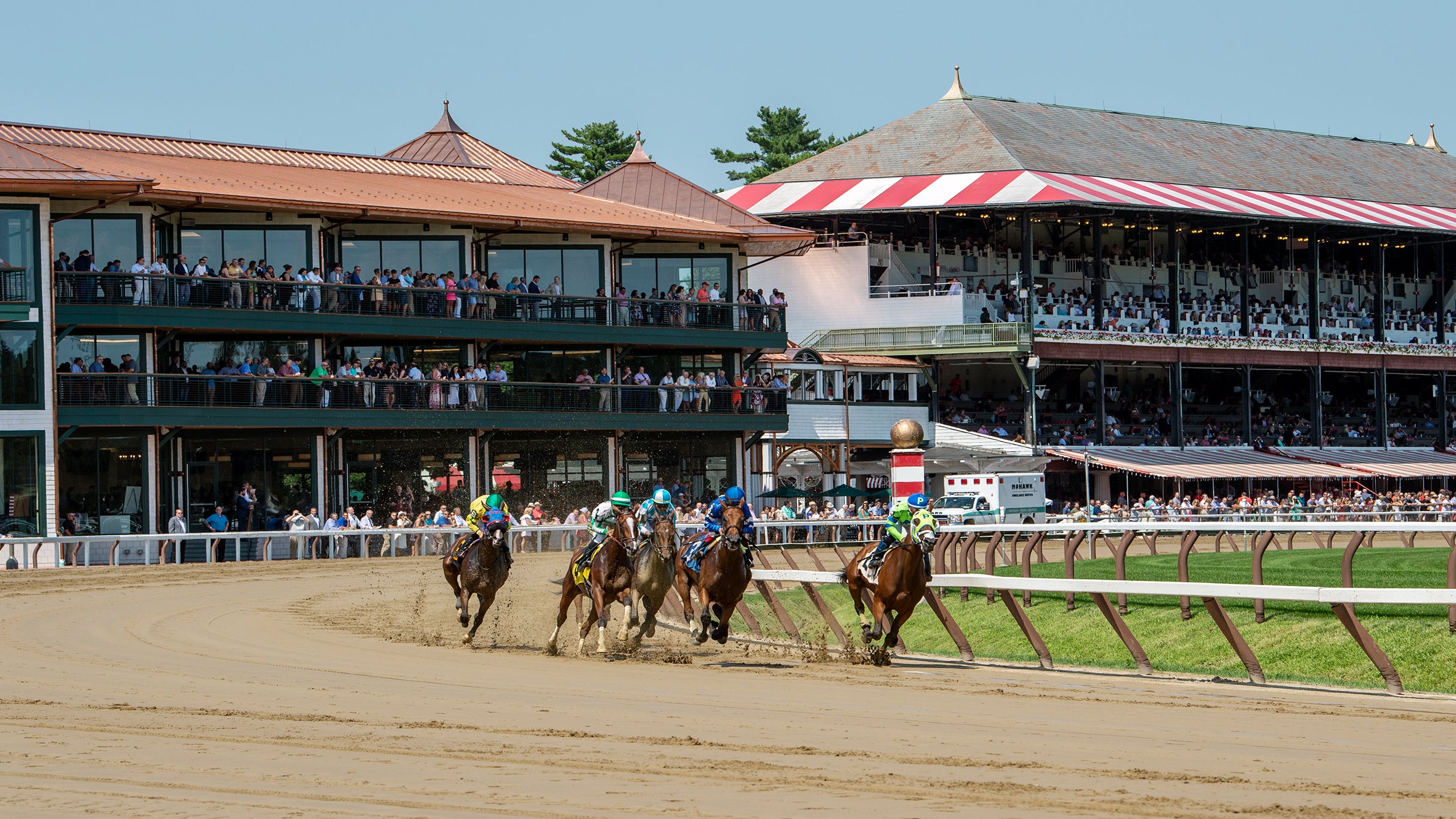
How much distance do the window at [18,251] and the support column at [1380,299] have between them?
44.7 metres

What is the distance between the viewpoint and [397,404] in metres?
37.8

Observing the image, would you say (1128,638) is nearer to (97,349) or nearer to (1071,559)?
(1071,559)

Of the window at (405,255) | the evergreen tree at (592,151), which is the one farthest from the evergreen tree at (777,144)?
the window at (405,255)

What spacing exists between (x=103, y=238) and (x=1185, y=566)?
2653 centimetres

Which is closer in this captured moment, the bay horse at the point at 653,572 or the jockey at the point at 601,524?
the bay horse at the point at 653,572

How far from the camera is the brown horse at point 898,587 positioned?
47.3 ft

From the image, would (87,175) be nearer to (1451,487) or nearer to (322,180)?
(322,180)

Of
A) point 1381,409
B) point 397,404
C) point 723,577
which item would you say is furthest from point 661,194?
point 723,577

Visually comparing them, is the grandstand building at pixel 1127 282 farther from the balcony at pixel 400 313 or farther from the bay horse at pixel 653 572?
the bay horse at pixel 653 572

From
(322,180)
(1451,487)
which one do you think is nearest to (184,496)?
(322,180)

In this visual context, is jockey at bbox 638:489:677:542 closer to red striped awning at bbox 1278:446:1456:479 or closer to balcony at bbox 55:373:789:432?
balcony at bbox 55:373:789:432

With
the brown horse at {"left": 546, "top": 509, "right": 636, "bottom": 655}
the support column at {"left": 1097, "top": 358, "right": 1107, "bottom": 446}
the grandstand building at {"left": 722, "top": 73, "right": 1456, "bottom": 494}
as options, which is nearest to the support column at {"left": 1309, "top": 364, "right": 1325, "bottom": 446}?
the grandstand building at {"left": 722, "top": 73, "right": 1456, "bottom": 494}

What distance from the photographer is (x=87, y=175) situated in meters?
32.8

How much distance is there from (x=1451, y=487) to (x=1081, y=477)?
50.2 ft
